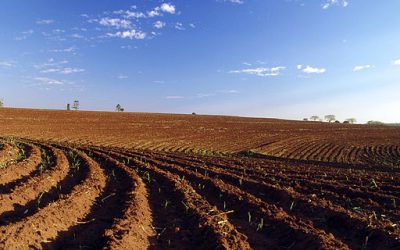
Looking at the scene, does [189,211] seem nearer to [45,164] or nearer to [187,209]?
[187,209]

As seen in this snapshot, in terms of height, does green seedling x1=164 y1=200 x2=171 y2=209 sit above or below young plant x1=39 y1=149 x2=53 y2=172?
below

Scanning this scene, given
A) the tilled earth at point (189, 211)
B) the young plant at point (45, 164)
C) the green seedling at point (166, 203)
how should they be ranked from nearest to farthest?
the tilled earth at point (189, 211), the green seedling at point (166, 203), the young plant at point (45, 164)

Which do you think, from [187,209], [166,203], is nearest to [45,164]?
[166,203]

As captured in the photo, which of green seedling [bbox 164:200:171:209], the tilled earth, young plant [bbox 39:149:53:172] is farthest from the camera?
young plant [bbox 39:149:53:172]

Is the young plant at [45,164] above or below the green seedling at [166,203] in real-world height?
above

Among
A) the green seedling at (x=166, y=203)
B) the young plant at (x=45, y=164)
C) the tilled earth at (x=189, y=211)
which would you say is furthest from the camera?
the young plant at (x=45, y=164)

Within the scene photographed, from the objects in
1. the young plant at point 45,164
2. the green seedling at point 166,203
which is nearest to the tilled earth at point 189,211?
the green seedling at point 166,203

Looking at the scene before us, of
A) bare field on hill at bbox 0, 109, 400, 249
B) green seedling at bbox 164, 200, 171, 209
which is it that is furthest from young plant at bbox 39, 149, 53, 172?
green seedling at bbox 164, 200, 171, 209

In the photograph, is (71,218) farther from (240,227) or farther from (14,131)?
(14,131)

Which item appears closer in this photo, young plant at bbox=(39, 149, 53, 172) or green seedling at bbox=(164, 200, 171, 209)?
green seedling at bbox=(164, 200, 171, 209)

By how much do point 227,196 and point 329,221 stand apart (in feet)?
7.50

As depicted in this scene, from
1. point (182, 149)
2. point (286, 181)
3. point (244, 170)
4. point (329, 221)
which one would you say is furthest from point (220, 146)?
point (329, 221)

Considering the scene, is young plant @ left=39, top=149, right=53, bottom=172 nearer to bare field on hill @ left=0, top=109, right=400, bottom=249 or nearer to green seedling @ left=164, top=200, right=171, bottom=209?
bare field on hill @ left=0, top=109, right=400, bottom=249

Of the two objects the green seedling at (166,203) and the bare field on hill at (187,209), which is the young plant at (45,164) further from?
the green seedling at (166,203)
